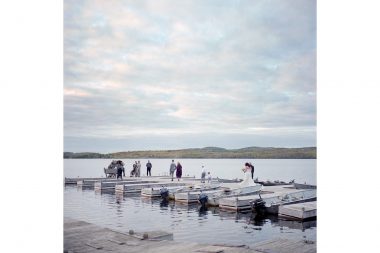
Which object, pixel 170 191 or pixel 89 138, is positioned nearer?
pixel 89 138

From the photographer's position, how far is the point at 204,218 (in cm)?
520

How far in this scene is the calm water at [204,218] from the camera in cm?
393

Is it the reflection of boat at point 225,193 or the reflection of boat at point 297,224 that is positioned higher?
the reflection of boat at point 225,193

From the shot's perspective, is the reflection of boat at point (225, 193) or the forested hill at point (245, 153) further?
the reflection of boat at point (225, 193)

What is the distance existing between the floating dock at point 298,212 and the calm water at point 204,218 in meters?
0.08

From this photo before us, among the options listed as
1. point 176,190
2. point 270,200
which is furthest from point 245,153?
point 176,190

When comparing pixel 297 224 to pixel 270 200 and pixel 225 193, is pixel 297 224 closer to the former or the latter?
pixel 270 200

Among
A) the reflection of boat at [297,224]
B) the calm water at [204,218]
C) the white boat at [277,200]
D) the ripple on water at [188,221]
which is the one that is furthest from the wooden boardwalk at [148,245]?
the white boat at [277,200]

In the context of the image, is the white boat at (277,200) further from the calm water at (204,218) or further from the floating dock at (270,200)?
the calm water at (204,218)

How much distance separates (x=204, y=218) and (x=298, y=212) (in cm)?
117
